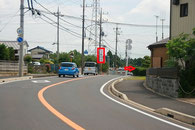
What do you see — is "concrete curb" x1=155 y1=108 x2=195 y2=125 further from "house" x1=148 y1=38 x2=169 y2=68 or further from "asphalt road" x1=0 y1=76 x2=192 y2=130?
"house" x1=148 y1=38 x2=169 y2=68

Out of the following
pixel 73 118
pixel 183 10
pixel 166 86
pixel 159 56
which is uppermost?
pixel 183 10

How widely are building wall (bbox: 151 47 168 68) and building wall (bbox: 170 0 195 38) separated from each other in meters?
2.59

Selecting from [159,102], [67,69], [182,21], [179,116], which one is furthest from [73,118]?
[67,69]

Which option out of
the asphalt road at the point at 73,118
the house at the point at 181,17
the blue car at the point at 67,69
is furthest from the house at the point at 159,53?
the asphalt road at the point at 73,118

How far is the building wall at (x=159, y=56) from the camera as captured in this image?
26.1 meters

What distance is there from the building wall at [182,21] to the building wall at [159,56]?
8.49 ft

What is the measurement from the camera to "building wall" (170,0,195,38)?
2183cm

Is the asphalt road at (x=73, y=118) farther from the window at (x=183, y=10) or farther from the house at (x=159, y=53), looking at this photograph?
the house at (x=159, y=53)

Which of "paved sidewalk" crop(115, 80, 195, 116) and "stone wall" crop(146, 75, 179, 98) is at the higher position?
"stone wall" crop(146, 75, 179, 98)

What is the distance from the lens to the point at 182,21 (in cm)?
2277

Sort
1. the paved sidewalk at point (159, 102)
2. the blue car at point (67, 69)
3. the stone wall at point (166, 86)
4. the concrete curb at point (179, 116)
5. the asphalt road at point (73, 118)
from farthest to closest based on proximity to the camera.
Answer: the blue car at point (67, 69) < the stone wall at point (166, 86) < the paved sidewalk at point (159, 102) < the concrete curb at point (179, 116) < the asphalt road at point (73, 118)

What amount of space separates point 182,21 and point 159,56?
489cm

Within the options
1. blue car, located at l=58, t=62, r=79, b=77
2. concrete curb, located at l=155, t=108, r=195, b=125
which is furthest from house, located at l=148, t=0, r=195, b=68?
concrete curb, located at l=155, t=108, r=195, b=125

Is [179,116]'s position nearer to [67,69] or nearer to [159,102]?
[159,102]
